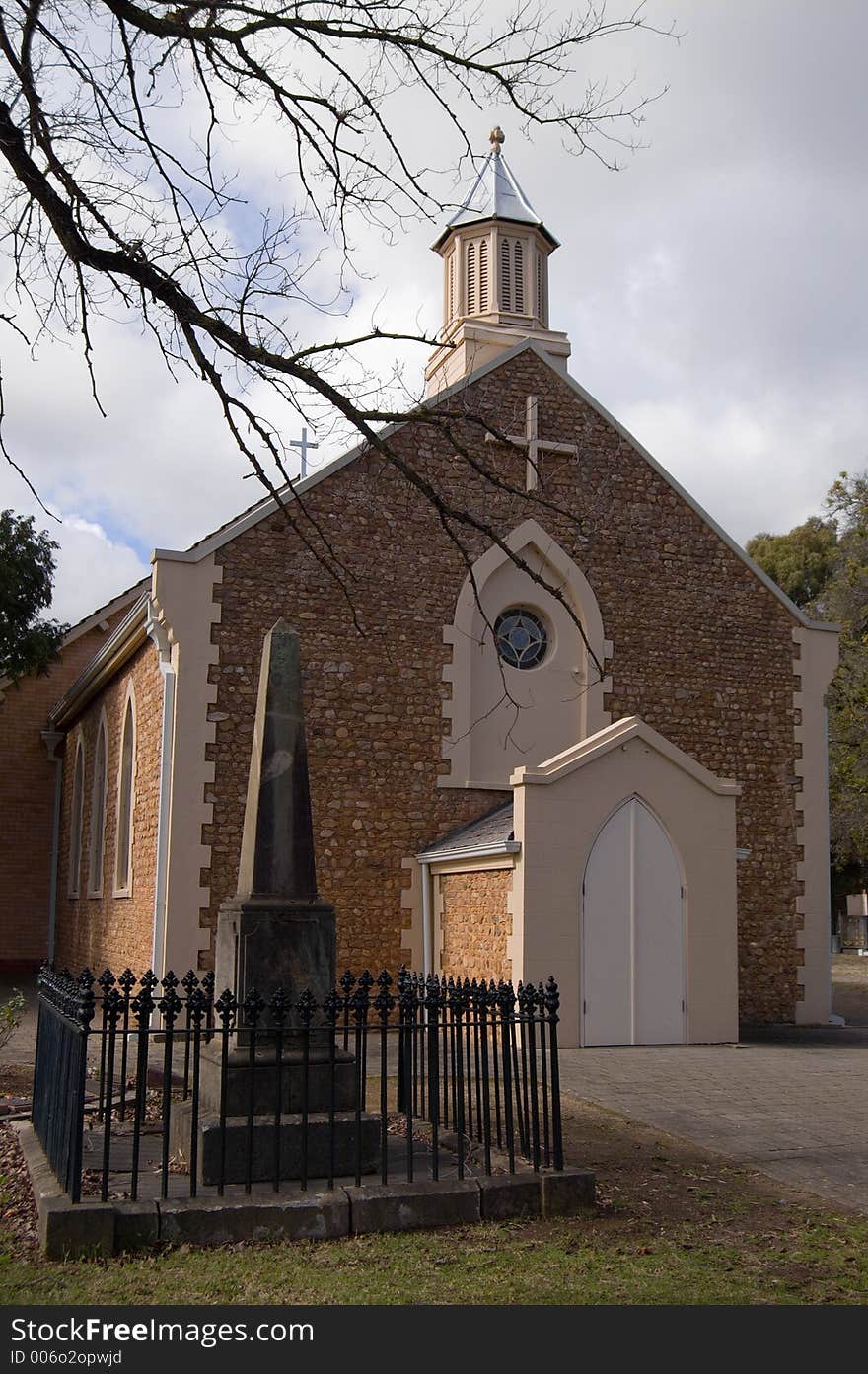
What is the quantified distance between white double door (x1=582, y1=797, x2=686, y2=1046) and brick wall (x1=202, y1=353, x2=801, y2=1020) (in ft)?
8.30

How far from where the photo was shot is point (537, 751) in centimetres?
1648

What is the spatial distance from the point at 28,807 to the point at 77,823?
122 inches

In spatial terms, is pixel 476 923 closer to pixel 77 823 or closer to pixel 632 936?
pixel 632 936

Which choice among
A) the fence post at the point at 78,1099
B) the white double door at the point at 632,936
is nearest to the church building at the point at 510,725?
the white double door at the point at 632,936

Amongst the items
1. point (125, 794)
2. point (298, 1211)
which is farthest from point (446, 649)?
point (298, 1211)

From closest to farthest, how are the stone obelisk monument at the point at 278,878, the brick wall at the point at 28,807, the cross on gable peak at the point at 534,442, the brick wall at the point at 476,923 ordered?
1. the stone obelisk monument at the point at 278,878
2. the brick wall at the point at 476,923
3. the cross on gable peak at the point at 534,442
4. the brick wall at the point at 28,807

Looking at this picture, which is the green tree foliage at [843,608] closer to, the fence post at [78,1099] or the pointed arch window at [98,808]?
the pointed arch window at [98,808]

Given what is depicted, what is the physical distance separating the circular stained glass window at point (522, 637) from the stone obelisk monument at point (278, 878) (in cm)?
934

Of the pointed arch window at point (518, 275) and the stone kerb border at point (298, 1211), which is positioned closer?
the stone kerb border at point (298, 1211)

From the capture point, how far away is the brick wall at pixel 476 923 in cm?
1384

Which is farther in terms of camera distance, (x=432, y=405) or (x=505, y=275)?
(x=505, y=275)

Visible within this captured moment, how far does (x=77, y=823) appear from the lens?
22750mm

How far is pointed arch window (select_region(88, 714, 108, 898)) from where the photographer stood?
20.2 m
